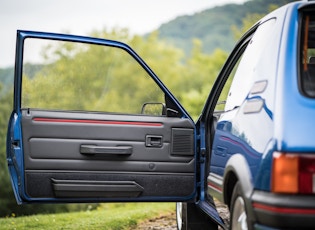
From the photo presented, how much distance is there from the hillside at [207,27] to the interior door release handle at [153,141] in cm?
5522

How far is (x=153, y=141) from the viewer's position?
5078 millimetres

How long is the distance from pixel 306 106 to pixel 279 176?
383 millimetres

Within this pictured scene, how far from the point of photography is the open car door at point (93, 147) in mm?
4887

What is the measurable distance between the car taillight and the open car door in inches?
80.7

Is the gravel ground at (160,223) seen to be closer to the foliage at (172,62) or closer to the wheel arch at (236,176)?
the wheel arch at (236,176)

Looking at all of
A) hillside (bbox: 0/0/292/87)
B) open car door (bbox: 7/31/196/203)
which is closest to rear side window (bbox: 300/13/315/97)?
open car door (bbox: 7/31/196/203)

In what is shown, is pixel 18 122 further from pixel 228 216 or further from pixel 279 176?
pixel 279 176

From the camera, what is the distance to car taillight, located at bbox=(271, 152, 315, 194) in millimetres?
2986

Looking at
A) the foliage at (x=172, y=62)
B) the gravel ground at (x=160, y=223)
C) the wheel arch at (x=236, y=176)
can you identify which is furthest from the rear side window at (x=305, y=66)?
the foliage at (x=172, y=62)

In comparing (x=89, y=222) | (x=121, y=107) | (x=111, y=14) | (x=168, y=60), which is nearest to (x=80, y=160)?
(x=89, y=222)

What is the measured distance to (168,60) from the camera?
170 ft

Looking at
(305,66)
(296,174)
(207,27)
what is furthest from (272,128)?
(207,27)

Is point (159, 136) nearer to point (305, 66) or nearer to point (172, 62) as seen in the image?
point (305, 66)

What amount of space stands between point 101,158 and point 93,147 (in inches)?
4.3
